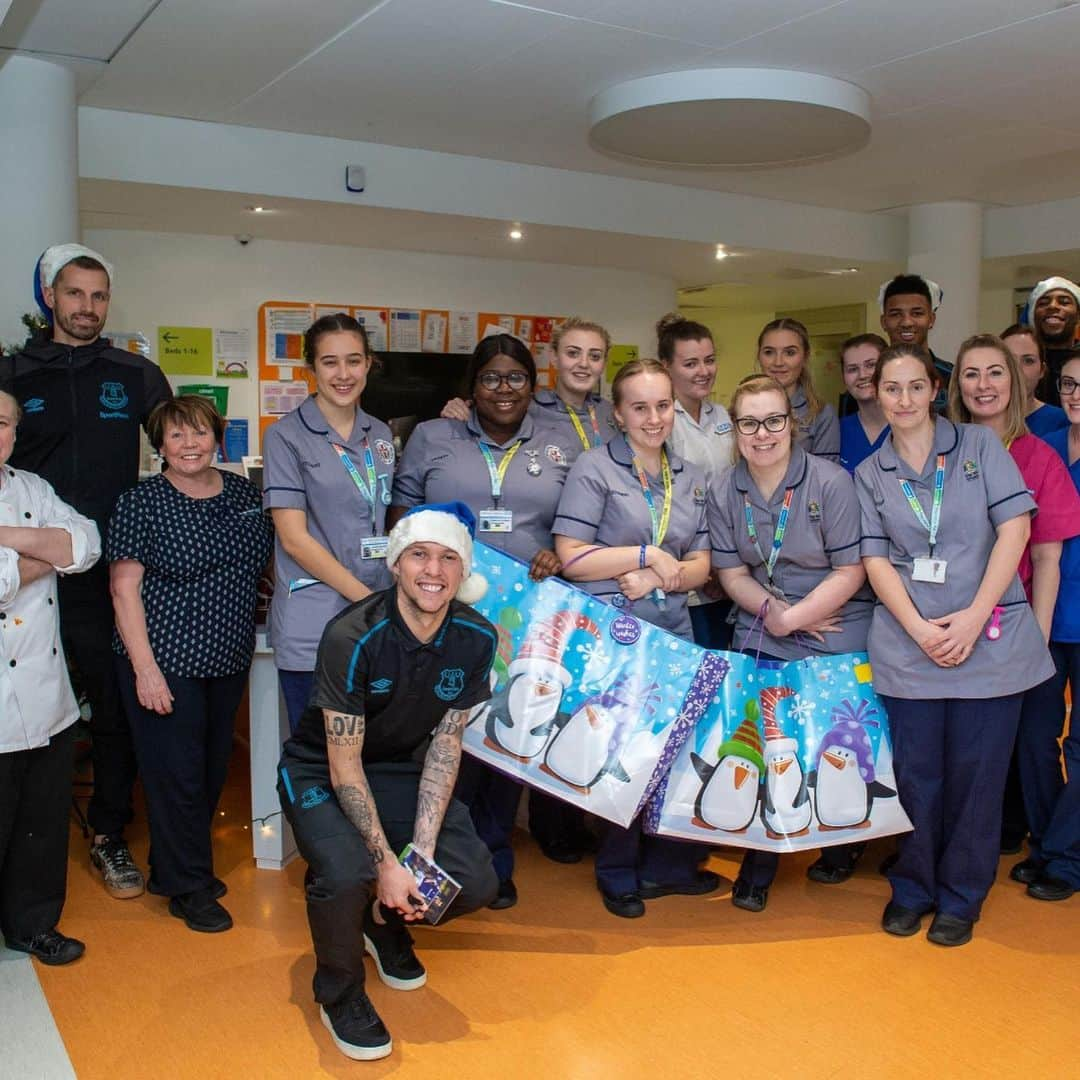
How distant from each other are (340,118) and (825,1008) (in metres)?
4.30

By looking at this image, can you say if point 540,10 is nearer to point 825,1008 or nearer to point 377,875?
point 377,875

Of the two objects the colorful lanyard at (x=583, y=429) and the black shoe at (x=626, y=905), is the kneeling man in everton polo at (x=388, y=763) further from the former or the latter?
the colorful lanyard at (x=583, y=429)

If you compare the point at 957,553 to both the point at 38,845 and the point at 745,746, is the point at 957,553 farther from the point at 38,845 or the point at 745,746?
the point at 38,845

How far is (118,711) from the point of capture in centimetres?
345

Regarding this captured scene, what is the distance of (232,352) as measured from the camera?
6863 millimetres

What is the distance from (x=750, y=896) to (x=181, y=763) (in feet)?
5.49

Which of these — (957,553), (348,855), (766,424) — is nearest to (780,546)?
(766,424)

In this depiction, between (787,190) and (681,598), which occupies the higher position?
(787,190)

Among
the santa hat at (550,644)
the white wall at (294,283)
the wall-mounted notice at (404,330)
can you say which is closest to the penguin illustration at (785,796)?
the santa hat at (550,644)

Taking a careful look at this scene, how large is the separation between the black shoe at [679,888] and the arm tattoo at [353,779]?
1.06m

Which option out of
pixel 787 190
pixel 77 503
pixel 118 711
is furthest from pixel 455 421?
pixel 787 190

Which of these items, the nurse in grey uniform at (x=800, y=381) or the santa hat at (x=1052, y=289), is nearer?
the nurse in grey uniform at (x=800, y=381)

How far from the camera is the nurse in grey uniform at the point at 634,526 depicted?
3.24 metres

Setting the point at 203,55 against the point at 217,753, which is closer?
the point at 217,753
